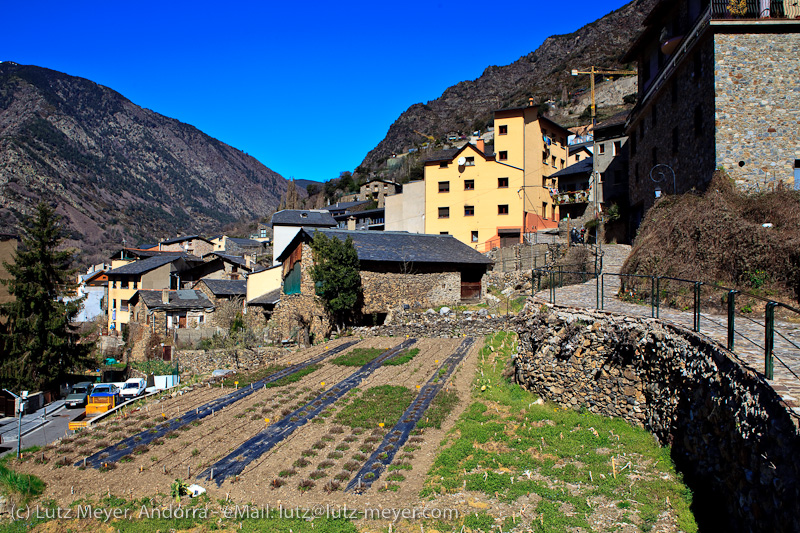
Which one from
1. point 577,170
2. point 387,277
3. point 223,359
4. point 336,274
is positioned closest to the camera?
point 336,274

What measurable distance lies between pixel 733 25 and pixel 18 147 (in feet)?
505

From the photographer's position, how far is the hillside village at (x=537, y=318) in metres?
8.22

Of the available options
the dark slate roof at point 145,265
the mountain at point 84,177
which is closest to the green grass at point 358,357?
the dark slate roof at point 145,265

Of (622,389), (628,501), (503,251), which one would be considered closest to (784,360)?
(628,501)

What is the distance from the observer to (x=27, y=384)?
24578 mm

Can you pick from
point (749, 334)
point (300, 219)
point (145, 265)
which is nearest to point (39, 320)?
point (145, 265)

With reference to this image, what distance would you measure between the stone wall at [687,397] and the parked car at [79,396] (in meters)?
21.2

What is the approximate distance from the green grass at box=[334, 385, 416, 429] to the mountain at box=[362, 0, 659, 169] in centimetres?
9350

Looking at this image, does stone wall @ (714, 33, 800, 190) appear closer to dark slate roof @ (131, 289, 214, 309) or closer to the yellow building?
the yellow building

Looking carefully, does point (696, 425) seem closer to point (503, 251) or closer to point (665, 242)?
point (665, 242)

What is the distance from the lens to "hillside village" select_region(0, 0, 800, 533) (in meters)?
8.22

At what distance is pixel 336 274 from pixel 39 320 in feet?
52.1

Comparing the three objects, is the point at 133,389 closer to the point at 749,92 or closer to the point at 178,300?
the point at 178,300

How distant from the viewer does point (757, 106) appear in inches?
658
